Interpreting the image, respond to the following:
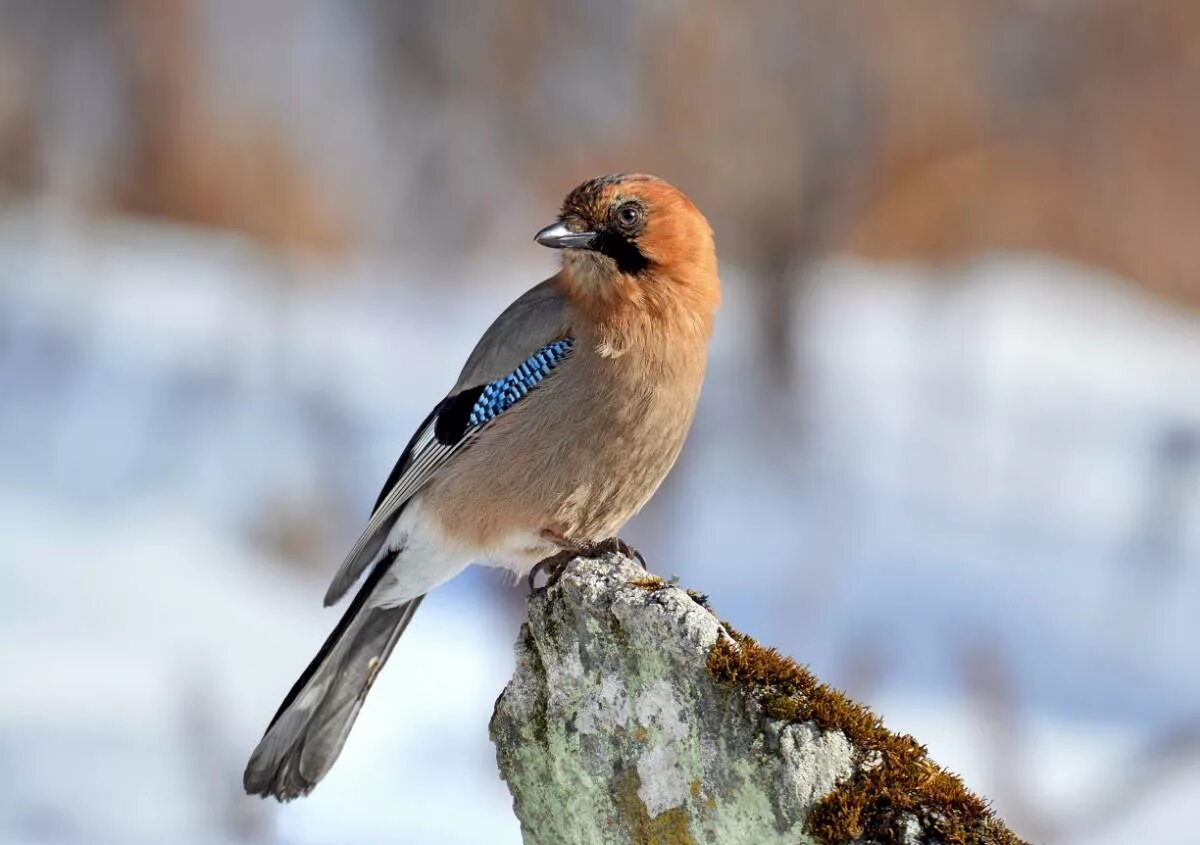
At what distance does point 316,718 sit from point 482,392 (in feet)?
2.81

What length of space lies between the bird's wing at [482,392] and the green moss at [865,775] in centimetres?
106

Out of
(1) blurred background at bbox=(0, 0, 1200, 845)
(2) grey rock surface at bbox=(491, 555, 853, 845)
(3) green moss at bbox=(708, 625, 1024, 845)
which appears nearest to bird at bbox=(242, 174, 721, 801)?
(2) grey rock surface at bbox=(491, 555, 853, 845)

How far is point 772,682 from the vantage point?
2.43 metres

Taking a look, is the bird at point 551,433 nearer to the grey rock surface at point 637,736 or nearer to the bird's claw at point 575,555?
the bird's claw at point 575,555

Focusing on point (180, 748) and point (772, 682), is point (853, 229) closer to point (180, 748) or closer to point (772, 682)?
point (180, 748)

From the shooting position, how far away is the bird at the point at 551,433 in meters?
3.22

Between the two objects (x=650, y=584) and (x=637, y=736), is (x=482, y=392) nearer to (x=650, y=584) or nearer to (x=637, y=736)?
(x=650, y=584)

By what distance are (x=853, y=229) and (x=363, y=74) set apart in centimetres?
336

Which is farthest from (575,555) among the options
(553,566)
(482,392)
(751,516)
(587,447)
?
(751,516)

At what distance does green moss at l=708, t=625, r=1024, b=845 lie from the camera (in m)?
2.31

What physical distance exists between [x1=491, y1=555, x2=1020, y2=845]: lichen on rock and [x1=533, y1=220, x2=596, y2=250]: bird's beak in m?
0.75

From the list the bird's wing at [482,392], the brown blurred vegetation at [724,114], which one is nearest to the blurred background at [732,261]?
the brown blurred vegetation at [724,114]

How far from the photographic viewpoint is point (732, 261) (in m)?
8.77

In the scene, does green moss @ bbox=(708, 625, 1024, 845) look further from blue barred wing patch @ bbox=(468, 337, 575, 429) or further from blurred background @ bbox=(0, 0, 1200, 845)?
blurred background @ bbox=(0, 0, 1200, 845)
